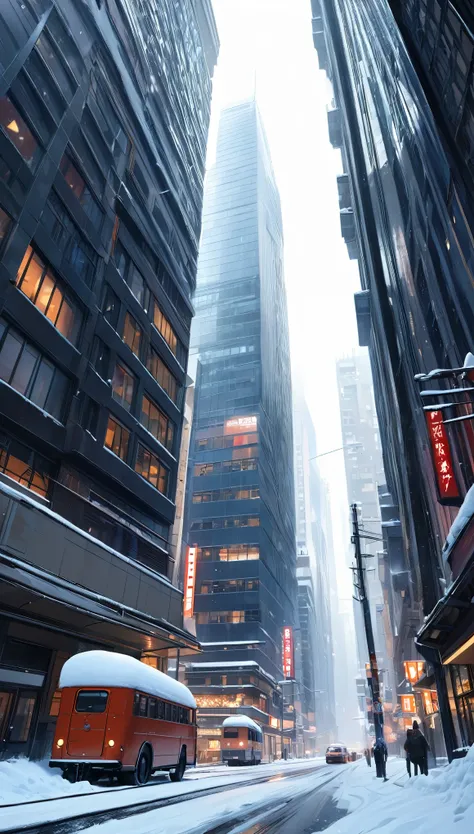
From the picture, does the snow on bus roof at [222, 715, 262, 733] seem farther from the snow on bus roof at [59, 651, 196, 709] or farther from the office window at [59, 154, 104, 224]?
the office window at [59, 154, 104, 224]

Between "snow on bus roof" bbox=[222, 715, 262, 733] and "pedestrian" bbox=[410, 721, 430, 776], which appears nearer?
"pedestrian" bbox=[410, 721, 430, 776]

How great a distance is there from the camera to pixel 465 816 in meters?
6.07

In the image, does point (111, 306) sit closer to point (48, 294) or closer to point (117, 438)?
point (48, 294)

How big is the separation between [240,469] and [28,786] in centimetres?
7061

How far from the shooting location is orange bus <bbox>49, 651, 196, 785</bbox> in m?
13.9

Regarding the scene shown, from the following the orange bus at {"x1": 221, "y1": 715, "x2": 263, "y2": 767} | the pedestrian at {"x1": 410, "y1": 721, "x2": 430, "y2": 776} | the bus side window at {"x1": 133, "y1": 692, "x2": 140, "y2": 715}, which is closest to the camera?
the bus side window at {"x1": 133, "y1": 692, "x2": 140, "y2": 715}

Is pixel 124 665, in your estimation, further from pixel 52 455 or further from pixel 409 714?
→ pixel 409 714

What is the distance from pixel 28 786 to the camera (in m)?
12.3

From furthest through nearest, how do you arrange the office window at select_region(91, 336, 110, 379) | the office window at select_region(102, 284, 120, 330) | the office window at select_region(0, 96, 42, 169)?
the office window at select_region(102, 284, 120, 330) → the office window at select_region(91, 336, 110, 379) → the office window at select_region(0, 96, 42, 169)

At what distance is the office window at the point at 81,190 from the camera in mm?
27828

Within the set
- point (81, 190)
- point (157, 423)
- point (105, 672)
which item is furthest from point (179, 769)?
point (81, 190)

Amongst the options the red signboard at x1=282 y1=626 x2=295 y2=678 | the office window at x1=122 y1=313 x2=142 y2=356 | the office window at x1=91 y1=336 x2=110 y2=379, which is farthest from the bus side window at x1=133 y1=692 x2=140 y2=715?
the red signboard at x1=282 y1=626 x2=295 y2=678

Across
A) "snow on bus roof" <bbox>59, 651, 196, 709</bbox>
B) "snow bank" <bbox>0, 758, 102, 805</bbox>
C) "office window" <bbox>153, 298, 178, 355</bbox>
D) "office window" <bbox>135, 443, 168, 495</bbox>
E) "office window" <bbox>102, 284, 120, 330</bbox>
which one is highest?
"office window" <bbox>153, 298, 178, 355</bbox>

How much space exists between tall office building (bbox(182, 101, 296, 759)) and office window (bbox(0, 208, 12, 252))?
43.1 metres
